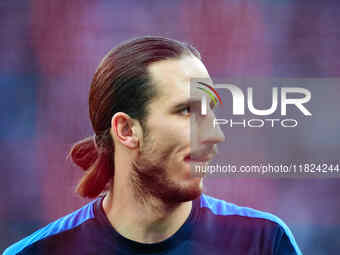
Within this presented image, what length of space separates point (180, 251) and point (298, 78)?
2.28ft

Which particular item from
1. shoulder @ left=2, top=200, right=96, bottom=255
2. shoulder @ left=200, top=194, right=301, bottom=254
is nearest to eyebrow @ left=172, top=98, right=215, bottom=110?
shoulder @ left=200, top=194, right=301, bottom=254

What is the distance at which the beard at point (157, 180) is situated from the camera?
119 cm

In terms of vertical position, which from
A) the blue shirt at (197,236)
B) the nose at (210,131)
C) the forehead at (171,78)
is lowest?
the blue shirt at (197,236)

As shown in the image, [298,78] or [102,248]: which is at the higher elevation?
[298,78]

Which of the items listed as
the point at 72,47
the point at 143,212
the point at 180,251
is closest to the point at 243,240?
the point at 180,251

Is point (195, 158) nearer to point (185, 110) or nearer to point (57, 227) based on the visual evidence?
point (185, 110)

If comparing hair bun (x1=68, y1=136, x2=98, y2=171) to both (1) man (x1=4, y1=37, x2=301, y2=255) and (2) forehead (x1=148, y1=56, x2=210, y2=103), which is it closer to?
(1) man (x1=4, y1=37, x2=301, y2=255)

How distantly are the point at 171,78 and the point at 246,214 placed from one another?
514 millimetres

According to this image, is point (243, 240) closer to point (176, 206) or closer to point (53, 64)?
point (176, 206)

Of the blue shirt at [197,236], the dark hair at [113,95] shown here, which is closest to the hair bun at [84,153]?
the dark hair at [113,95]

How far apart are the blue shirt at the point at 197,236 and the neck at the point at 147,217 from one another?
0.07 ft

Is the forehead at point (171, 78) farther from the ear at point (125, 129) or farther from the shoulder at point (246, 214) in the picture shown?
the shoulder at point (246, 214)

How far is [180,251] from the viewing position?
4.09ft

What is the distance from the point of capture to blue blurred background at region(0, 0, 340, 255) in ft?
4.54
